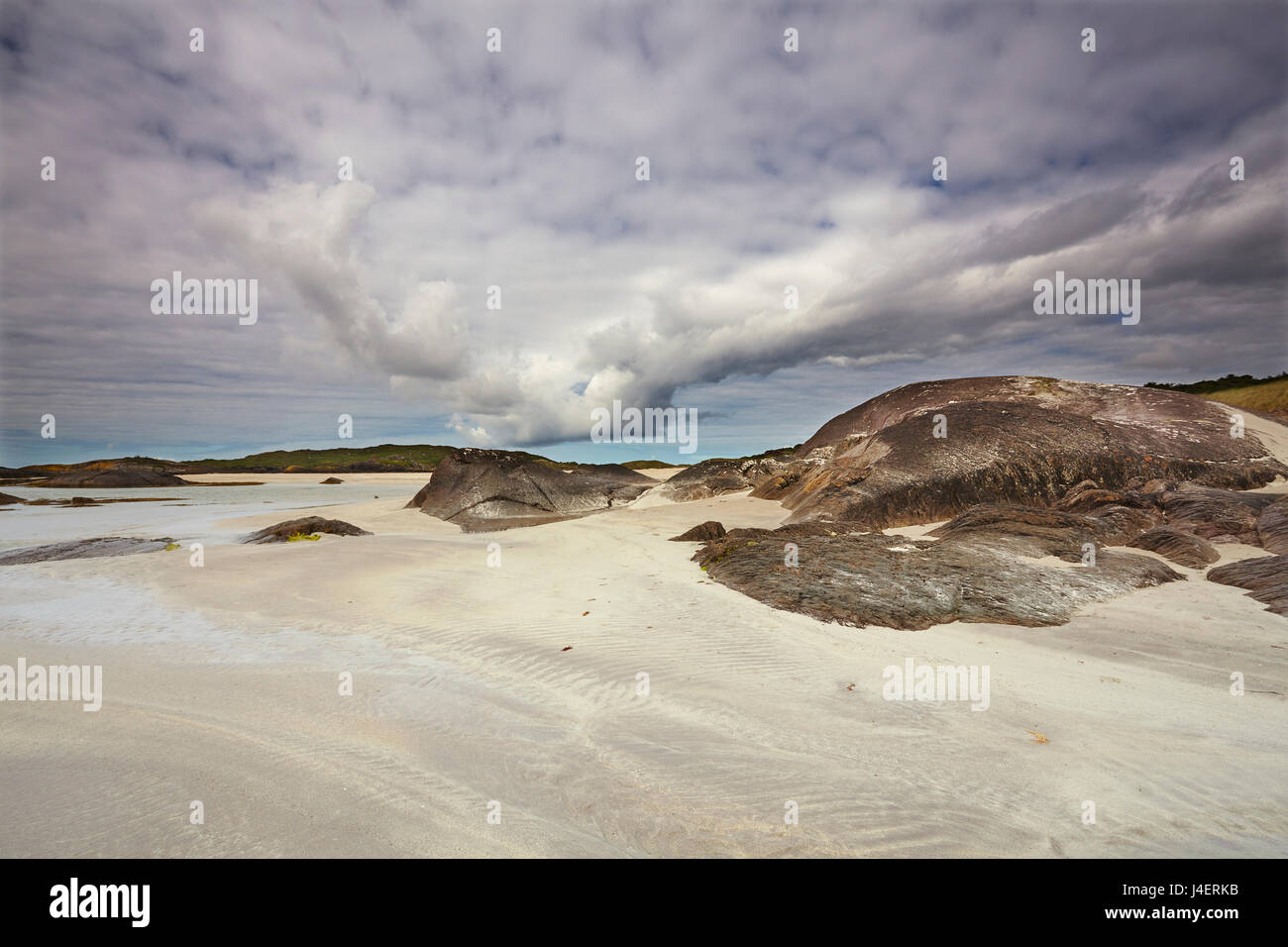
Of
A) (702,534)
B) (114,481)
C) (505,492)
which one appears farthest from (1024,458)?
(114,481)

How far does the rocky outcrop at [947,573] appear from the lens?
5801 mm

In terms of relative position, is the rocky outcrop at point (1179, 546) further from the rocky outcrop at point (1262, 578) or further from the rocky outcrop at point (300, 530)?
the rocky outcrop at point (300, 530)

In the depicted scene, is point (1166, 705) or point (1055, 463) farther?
point (1055, 463)

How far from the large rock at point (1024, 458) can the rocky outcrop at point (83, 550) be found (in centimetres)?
1407

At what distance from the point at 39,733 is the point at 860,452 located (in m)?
12.4

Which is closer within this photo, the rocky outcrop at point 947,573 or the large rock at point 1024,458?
the rocky outcrop at point 947,573

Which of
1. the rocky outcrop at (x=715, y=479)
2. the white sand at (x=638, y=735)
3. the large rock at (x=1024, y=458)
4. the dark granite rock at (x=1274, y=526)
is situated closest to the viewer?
the white sand at (x=638, y=735)

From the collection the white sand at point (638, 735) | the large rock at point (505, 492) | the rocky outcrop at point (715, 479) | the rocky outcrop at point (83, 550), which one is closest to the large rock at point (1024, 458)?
the white sand at point (638, 735)

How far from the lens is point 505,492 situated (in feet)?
61.9

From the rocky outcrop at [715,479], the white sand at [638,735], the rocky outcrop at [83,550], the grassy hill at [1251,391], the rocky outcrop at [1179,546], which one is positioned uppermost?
the grassy hill at [1251,391]
